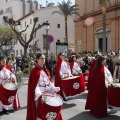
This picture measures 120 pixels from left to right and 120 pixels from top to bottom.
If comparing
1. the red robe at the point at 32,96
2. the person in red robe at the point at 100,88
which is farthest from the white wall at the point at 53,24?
the red robe at the point at 32,96

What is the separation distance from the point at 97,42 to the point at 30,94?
83.9ft

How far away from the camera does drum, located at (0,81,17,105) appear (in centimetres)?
743

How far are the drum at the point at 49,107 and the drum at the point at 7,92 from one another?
238 centimetres

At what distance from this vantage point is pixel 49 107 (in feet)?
16.7

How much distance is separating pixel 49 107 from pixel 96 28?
26.2m

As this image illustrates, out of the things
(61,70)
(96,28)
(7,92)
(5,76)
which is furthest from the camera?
(96,28)

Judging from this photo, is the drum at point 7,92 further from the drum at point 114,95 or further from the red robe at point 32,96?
the drum at point 114,95

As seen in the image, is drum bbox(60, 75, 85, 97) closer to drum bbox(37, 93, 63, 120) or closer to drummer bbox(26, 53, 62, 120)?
drummer bbox(26, 53, 62, 120)

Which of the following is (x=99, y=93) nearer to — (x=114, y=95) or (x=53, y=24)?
(x=114, y=95)

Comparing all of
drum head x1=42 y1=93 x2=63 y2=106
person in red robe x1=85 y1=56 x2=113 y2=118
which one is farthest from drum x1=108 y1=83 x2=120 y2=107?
drum head x1=42 y1=93 x2=63 y2=106

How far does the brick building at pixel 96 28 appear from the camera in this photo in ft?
89.5

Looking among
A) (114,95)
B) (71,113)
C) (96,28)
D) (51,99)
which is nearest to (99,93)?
(114,95)

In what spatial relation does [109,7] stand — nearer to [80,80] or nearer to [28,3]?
[80,80]

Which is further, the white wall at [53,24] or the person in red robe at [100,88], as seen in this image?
the white wall at [53,24]
